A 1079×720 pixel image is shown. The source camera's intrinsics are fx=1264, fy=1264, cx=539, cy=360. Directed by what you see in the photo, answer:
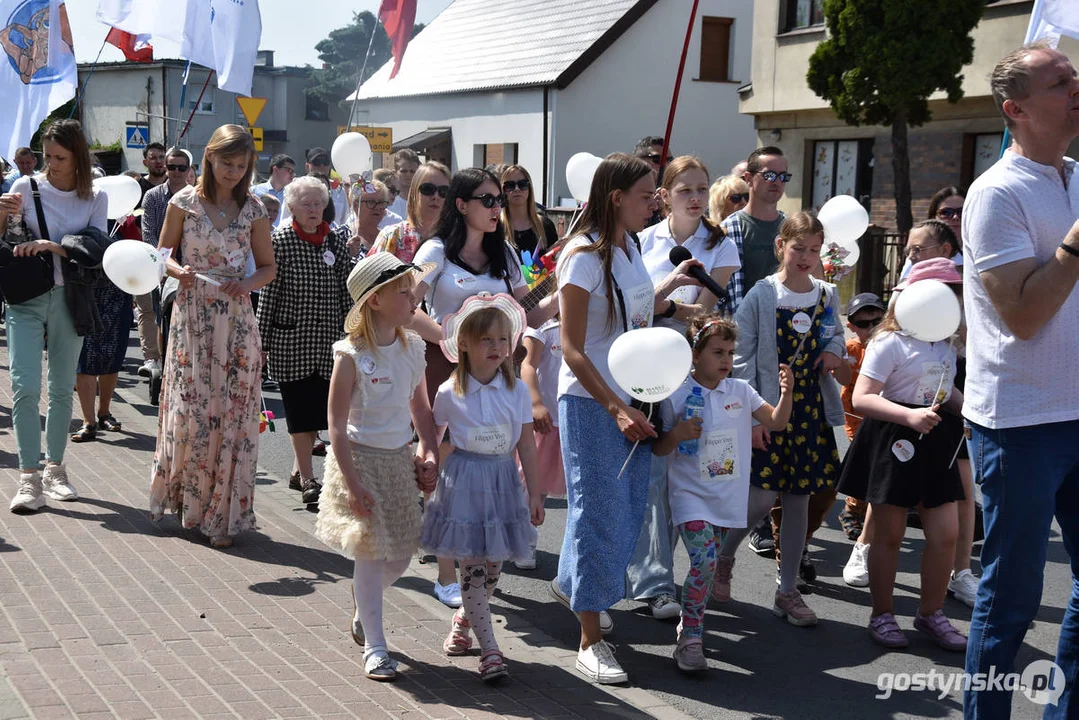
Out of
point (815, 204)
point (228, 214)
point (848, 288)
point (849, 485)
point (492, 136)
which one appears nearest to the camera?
point (849, 485)

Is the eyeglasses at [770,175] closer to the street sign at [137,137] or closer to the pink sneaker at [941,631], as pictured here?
the pink sneaker at [941,631]

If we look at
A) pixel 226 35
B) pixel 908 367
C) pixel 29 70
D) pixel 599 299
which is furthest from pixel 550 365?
pixel 226 35

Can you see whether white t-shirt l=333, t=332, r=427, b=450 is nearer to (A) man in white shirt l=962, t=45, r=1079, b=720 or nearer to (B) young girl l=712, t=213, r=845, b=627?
(B) young girl l=712, t=213, r=845, b=627

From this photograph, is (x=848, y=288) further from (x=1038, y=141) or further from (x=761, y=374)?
(x=1038, y=141)

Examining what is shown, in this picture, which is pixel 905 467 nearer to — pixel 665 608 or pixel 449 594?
pixel 665 608

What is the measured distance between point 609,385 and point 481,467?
630 mm

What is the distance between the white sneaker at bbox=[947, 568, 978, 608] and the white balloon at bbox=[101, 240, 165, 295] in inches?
169

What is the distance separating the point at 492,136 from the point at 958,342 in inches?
1193

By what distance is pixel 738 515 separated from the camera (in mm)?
Answer: 5344

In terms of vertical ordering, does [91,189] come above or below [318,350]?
above

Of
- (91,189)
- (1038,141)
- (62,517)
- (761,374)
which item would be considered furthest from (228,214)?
(1038,141)

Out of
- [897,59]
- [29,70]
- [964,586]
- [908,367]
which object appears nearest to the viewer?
[908,367]

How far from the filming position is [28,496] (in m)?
7.18

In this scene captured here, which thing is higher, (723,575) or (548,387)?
(548,387)
